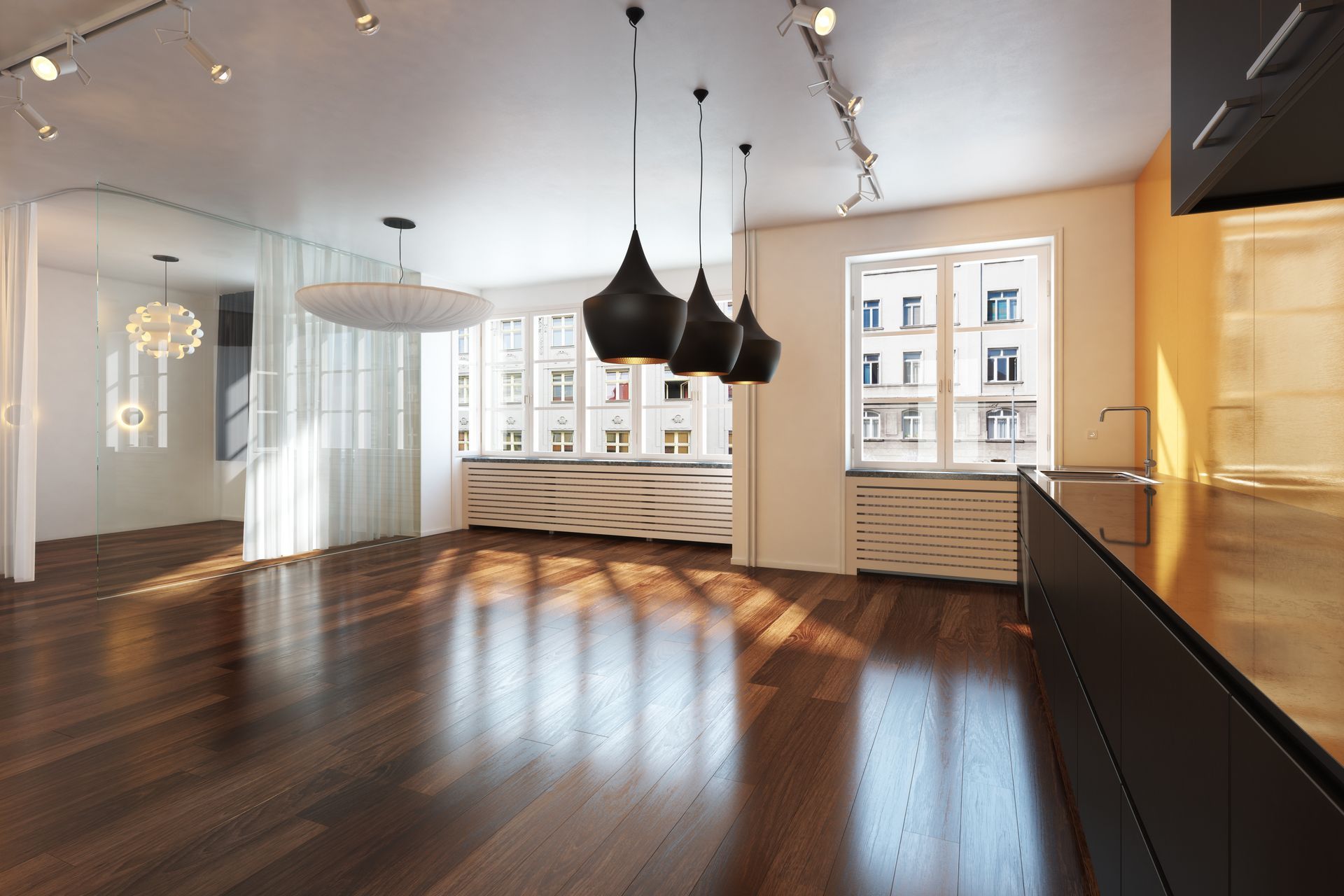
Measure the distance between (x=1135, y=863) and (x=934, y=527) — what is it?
164 inches

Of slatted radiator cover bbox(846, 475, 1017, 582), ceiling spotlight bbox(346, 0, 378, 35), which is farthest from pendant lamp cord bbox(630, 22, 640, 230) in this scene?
slatted radiator cover bbox(846, 475, 1017, 582)

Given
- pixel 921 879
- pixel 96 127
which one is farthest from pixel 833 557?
pixel 96 127

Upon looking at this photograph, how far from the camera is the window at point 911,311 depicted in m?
5.41

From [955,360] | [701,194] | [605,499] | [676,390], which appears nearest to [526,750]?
[701,194]

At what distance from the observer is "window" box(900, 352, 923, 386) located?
541 centimetres

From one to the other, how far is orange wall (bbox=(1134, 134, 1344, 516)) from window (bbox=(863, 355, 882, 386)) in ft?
6.11

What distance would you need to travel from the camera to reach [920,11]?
2709mm

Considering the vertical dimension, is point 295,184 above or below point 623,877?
above

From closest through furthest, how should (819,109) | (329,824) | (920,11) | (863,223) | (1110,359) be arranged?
(329,824), (920,11), (819,109), (1110,359), (863,223)

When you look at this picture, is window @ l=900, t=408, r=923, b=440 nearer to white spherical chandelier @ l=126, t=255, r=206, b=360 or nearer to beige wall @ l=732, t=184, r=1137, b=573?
beige wall @ l=732, t=184, r=1137, b=573

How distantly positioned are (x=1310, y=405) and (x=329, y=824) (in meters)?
3.25

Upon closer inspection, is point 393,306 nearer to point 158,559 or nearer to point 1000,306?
point 158,559

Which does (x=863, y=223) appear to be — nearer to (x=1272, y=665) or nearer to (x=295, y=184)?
(x=295, y=184)

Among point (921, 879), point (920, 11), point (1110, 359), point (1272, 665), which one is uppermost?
point (920, 11)
